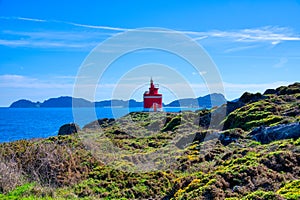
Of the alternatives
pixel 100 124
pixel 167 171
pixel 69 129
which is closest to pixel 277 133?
pixel 167 171

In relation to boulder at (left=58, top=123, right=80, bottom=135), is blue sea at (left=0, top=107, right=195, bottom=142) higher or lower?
lower

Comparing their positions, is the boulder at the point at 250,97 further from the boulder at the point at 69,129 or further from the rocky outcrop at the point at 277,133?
the boulder at the point at 69,129

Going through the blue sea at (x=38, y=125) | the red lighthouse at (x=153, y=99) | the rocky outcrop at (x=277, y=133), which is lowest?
the blue sea at (x=38, y=125)

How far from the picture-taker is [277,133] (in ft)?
53.3

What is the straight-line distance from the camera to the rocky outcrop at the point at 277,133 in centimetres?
1537

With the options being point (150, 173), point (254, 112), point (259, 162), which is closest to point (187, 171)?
point (150, 173)

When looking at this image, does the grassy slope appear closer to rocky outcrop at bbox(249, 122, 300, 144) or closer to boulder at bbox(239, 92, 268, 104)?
rocky outcrop at bbox(249, 122, 300, 144)

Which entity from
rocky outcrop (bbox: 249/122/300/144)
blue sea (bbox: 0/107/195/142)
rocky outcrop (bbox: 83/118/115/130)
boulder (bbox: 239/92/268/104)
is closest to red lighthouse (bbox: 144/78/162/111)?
blue sea (bbox: 0/107/195/142)

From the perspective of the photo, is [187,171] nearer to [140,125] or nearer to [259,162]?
[259,162]

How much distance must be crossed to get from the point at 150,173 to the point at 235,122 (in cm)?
1053

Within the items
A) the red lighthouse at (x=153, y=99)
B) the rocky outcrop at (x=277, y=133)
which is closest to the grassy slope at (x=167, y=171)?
the rocky outcrop at (x=277, y=133)

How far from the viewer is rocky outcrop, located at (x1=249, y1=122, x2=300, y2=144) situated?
15.4m

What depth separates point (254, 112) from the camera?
78.2 feet

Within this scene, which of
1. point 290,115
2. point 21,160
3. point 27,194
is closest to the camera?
point 27,194
